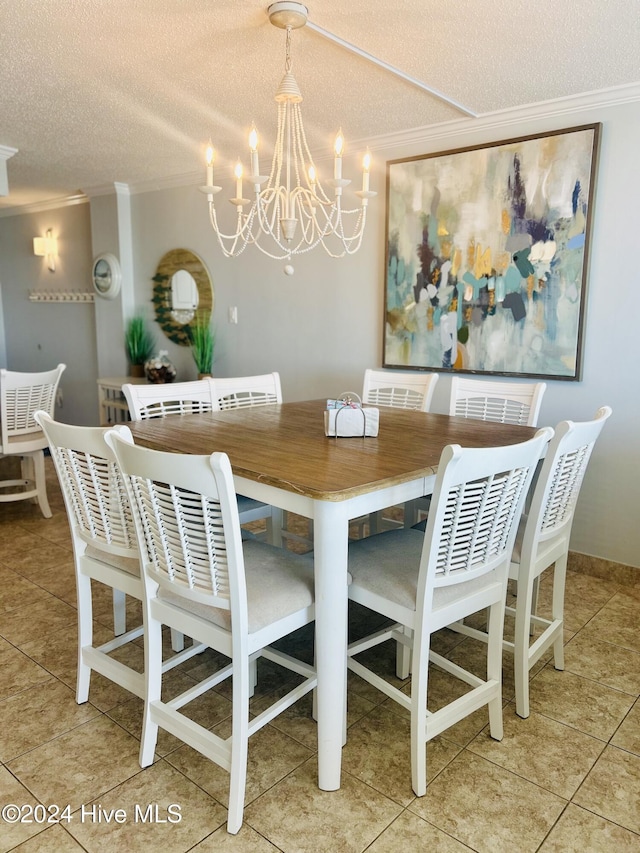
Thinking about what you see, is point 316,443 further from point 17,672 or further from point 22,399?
point 22,399

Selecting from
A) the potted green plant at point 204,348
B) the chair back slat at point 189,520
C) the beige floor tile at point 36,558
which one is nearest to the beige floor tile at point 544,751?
the chair back slat at point 189,520

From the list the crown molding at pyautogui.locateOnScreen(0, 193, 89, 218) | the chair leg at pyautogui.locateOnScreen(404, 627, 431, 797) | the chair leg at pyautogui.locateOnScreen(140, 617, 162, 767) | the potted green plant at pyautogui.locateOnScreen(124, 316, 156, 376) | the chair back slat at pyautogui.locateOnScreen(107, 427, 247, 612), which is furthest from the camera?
the crown molding at pyautogui.locateOnScreen(0, 193, 89, 218)

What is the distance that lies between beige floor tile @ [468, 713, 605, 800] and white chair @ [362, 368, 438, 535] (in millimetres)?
1219

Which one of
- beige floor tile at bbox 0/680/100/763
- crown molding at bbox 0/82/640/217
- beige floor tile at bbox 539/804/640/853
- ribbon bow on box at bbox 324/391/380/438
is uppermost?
crown molding at bbox 0/82/640/217

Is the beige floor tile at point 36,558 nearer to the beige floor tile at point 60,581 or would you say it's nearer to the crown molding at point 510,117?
the beige floor tile at point 60,581

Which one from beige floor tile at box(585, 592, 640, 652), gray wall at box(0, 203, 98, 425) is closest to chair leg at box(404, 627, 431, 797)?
beige floor tile at box(585, 592, 640, 652)

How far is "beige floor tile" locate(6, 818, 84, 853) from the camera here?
4.72ft

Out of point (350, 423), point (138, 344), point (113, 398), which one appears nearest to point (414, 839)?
point (350, 423)

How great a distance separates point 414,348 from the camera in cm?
357

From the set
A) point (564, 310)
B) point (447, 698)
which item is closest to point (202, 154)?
point (564, 310)

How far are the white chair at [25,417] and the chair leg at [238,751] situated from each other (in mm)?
2655

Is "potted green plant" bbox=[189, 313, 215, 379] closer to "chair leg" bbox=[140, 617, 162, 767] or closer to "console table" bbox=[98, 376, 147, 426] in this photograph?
"console table" bbox=[98, 376, 147, 426]

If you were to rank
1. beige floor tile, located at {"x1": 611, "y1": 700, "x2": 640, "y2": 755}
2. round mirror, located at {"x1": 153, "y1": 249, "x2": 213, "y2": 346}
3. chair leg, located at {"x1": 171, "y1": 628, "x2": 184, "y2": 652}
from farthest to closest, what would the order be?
round mirror, located at {"x1": 153, "y1": 249, "x2": 213, "y2": 346} < chair leg, located at {"x1": 171, "y1": 628, "x2": 184, "y2": 652} < beige floor tile, located at {"x1": 611, "y1": 700, "x2": 640, "y2": 755}

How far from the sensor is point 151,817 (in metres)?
1.54
